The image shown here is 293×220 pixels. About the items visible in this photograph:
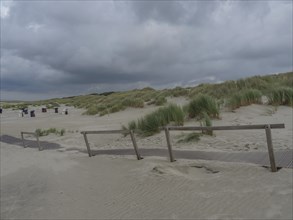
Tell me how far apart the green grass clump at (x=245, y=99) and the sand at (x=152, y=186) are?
10.9ft

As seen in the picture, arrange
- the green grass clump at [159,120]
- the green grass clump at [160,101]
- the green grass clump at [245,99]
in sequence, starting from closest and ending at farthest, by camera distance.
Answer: the green grass clump at [159,120]
the green grass clump at [245,99]
the green grass clump at [160,101]

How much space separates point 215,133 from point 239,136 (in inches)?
33.3

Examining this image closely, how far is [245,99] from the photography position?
16984 millimetres

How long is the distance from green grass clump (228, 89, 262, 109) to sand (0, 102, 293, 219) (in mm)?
3314

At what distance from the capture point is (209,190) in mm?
7281

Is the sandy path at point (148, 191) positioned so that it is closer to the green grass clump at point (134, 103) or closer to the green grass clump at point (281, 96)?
the green grass clump at point (281, 96)

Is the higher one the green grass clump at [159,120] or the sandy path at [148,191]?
the green grass clump at [159,120]

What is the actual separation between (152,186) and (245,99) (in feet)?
32.6

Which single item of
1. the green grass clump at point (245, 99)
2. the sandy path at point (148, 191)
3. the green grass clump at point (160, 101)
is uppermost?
the green grass clump at point (160, 101)

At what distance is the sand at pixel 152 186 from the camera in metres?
6.55

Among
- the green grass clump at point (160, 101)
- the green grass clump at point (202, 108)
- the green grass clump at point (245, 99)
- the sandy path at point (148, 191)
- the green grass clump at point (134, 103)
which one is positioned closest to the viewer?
the sandy path at point (148, 191)

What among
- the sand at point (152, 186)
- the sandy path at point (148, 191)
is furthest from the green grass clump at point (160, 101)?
the sandy path at point (148, 191)

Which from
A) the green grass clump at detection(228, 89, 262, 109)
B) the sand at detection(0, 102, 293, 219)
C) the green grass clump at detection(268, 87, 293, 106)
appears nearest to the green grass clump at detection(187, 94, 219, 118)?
the green grass clump at detection(228, 89, 262, 109)

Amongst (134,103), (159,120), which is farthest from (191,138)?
(134,103)
